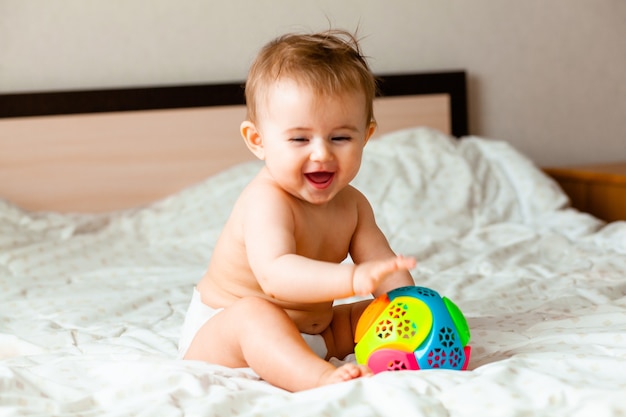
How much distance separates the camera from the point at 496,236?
2127 millimetres

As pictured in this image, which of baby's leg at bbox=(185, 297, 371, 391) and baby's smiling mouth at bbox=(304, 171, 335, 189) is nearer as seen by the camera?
baby's leg at bbox=(185, 297, 371, 391)

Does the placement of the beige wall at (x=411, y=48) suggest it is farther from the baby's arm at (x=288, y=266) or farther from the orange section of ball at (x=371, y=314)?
the orange section of ball at (x=371, y=314)

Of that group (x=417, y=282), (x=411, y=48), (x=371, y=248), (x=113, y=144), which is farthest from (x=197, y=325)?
(x=411, y=48)

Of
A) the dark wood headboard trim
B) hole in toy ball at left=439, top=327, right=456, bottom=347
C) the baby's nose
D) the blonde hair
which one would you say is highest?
the blonde hair

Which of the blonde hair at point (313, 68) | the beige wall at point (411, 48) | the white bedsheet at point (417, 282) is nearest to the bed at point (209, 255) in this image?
the white bedsheet at point (417, 282)

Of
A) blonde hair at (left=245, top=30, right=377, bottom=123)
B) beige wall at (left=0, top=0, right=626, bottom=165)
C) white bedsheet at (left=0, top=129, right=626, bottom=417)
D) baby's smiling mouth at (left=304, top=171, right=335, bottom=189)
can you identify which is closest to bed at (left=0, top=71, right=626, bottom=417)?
white bedsheet at (left=0, top=129, right=626, bottom=417)

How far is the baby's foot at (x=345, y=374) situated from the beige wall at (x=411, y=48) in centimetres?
188

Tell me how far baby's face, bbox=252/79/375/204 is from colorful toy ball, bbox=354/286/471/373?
199 mm

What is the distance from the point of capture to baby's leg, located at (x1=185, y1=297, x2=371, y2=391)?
0.89 metres

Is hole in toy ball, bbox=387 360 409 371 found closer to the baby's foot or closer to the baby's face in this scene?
the baby's foot

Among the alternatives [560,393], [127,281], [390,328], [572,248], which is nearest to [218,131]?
[127,281]

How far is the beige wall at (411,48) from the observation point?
2.48 m

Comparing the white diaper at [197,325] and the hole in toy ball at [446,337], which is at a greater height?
the hole in toy ball at [446,337]

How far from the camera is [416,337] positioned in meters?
0.90
